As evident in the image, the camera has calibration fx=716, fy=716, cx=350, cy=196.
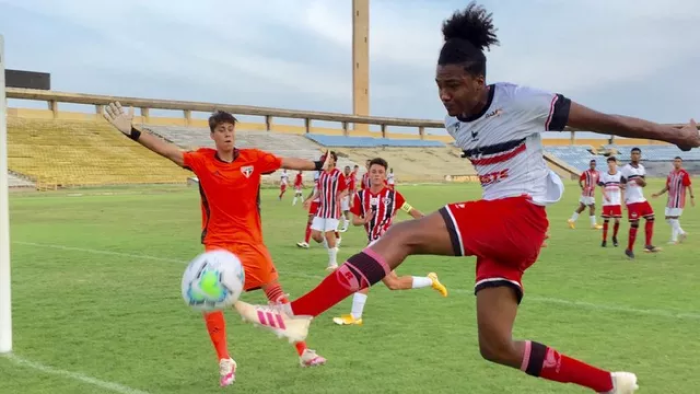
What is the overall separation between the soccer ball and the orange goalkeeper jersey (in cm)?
220

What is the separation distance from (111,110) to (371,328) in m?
3.72

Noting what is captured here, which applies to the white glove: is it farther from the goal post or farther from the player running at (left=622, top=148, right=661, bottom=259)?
the player running at (left=622, top=148, right=661, bottom=259)

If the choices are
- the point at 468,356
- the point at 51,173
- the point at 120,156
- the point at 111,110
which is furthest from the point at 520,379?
the point at 120,156

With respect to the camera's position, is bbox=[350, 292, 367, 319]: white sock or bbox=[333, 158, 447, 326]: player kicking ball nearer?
bbox=[350, 292, 367, 319]: white sock

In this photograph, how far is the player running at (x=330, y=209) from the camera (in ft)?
43.9

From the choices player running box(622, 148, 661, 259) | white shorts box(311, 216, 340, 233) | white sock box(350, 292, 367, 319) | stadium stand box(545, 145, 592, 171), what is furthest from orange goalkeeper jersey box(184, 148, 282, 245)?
stadium stand box(545, 145, 592, 171)

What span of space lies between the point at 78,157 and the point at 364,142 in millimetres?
33470

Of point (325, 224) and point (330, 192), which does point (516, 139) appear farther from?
point (330, 192)

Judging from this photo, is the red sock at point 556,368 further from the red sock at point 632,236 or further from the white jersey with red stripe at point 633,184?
the white jersey with red stripe at point 633,184

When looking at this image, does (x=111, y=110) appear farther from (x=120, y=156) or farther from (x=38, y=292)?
(x=120, y=156)

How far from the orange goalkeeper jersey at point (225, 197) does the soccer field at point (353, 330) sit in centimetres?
119

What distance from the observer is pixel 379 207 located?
9.21 m

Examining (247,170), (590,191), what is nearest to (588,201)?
(590,191)

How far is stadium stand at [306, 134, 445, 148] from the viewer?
75.9 m
